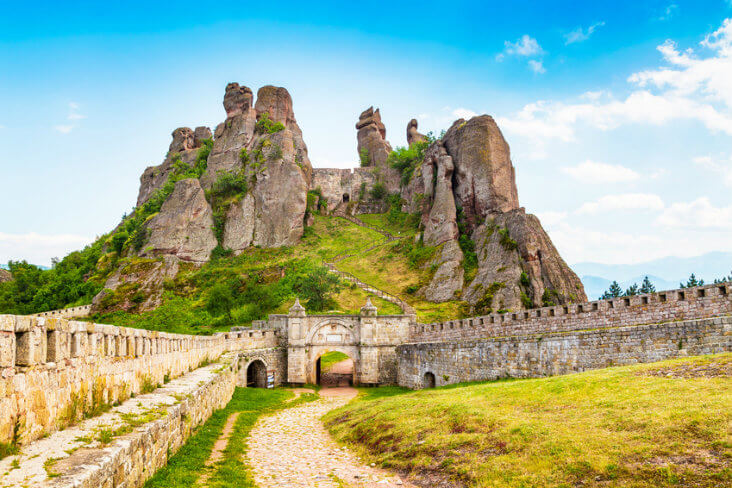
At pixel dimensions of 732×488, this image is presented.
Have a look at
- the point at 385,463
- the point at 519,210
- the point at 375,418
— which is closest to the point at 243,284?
the point at 519,210

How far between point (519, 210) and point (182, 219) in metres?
39.7

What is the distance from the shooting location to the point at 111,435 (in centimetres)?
673

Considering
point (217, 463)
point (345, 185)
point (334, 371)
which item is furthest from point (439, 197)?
point (217, 463)

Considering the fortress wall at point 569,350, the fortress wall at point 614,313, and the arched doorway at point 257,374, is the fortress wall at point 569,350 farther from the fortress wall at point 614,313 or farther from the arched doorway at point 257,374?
the arched doorway at point 257,374

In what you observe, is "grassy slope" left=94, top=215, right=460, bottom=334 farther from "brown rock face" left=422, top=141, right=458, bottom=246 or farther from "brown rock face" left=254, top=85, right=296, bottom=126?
"brown rock face" left=254, top=85, right=296, bottom=126

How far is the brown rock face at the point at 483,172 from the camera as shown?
50938 millimetres

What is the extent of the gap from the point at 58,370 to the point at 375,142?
7952 cm

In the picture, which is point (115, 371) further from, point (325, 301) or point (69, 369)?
point (325, 301)

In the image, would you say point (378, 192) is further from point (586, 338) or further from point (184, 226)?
point (586, 338)

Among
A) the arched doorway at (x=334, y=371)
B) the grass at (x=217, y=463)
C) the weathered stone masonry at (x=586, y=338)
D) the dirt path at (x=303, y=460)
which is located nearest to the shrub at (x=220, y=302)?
the arched doorway at (x=334, y=371)

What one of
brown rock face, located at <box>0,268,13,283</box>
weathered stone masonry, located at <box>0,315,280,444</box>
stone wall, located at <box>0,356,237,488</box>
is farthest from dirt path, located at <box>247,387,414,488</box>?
brown rock face, located at <box>0,268,13,283</box>

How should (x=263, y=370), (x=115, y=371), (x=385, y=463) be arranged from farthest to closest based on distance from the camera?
(x=263, y=370) → (x=385, y=463) → (x=115, y=371)

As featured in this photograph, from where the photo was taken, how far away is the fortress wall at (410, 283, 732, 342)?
1700cm

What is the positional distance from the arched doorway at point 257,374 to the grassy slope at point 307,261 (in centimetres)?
935
